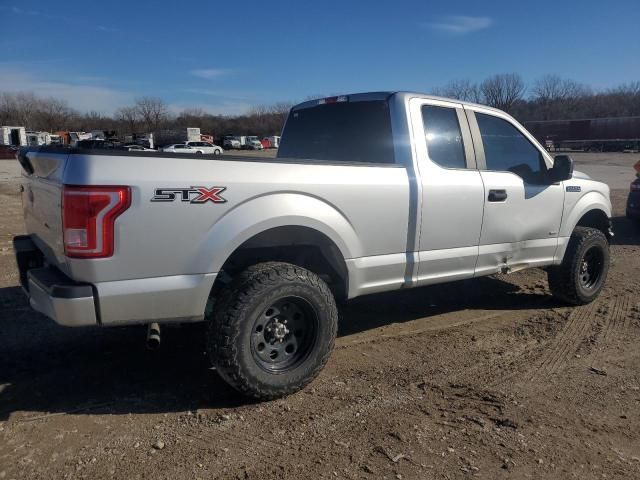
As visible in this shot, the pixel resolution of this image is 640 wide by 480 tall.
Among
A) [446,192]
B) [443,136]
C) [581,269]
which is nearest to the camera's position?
[446,192]

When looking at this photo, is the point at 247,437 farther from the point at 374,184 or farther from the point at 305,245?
the point at 374,184

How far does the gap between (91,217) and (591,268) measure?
5.16 m

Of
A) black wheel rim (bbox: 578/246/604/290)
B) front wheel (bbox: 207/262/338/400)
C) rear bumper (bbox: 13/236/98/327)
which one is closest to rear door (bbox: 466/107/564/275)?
black wheel rim (bbox: 578/246/604/290)

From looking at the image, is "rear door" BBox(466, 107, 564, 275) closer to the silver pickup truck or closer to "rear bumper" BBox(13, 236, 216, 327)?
the silver pickup truck

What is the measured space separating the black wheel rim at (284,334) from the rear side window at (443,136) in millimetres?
1701

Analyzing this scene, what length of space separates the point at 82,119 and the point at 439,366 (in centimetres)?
12036

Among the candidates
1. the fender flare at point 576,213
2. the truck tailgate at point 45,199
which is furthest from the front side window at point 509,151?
the truck tailgate at point 45,199

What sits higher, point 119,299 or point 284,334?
point 119,299

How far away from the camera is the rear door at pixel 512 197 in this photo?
4.79 m

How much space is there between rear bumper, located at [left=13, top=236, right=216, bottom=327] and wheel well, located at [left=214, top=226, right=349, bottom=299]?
0.43 metres

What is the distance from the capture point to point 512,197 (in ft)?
16.1

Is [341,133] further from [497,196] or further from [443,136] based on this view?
[497,196]

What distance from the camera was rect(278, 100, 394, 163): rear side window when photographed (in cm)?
448

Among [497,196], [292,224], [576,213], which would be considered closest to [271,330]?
[292,224]
